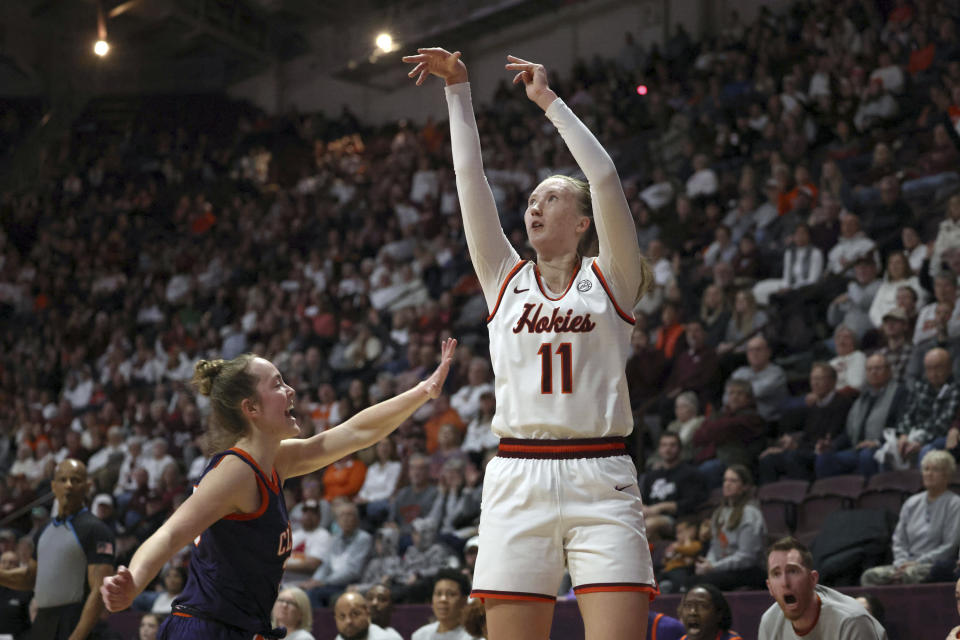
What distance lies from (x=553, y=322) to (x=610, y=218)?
35 cm

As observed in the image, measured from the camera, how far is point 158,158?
2119cm

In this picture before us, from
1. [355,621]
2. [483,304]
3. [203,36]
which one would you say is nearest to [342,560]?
[355,621]

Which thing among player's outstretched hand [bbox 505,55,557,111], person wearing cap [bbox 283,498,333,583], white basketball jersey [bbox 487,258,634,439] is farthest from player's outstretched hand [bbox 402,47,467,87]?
person wearing cap [bbox 283,498,333,583]

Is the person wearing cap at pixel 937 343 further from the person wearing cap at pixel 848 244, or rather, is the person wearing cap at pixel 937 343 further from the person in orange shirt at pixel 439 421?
the person in orange shirt at pixel 439 421

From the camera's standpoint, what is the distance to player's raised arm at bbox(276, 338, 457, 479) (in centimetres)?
381

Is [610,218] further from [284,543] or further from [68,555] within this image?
[68,555]

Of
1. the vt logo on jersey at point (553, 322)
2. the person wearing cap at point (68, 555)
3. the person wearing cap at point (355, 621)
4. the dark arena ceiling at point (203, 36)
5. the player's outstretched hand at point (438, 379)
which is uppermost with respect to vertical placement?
the dark arena ceiling at point (203, 36)

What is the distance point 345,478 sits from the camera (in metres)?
10.7

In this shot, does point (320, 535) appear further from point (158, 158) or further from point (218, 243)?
point (158, 158)

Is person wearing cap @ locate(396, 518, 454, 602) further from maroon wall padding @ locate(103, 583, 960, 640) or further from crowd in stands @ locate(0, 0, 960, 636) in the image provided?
maroon wall padding @ locate(103, 583, 960, 640)

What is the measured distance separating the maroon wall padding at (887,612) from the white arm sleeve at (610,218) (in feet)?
11.8

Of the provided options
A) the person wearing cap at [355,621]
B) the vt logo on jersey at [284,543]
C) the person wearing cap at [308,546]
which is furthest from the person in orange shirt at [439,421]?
the vt logo on jersey at [284,543]

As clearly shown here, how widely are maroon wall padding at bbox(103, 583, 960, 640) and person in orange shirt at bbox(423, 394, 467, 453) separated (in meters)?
2.90

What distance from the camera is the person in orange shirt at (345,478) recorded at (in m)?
10.6
